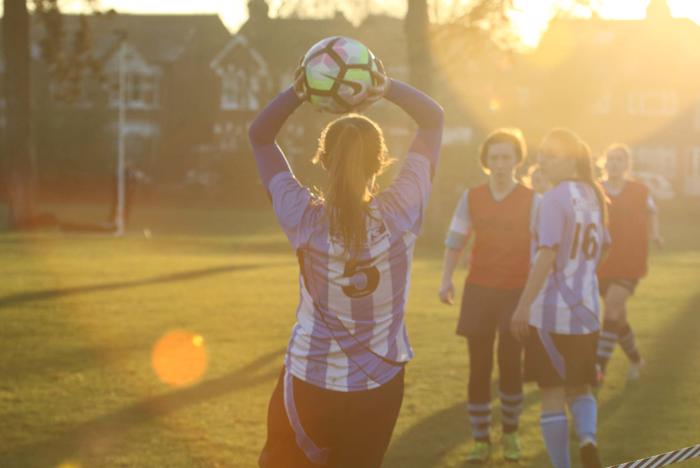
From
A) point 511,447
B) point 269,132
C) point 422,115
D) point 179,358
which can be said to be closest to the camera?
point 269,132

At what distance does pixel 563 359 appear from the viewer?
642 cm

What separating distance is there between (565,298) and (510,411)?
1.46 metres

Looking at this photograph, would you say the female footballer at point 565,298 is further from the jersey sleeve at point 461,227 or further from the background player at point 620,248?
the background player at point 620,248

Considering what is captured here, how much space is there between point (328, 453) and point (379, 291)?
2.01 ft

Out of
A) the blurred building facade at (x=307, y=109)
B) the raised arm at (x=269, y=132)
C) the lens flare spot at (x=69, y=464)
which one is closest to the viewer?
the raised arm at (x=269, y=132)

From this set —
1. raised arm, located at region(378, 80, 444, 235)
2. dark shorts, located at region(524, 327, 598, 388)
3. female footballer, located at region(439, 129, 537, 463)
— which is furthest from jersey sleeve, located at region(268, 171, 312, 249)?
female footballer, located at region(439, 129, 537, 463)

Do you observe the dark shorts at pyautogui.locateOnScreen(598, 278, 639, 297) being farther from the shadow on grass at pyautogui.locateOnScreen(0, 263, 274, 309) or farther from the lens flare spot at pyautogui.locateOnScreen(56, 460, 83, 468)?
the shadow on grass at pyautogui.locateOnScreen(0, 263, 274, 309)

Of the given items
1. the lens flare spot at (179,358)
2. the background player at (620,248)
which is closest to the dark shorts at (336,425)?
the lens flare spot at (179,358)

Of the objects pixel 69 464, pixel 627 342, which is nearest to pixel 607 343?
pixel 627 342

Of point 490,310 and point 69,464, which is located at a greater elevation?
point 490,310

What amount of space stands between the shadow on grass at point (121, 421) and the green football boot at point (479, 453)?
7.98ft

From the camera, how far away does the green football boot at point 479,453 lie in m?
7.33

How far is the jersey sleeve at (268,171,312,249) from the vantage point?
13.1 ft

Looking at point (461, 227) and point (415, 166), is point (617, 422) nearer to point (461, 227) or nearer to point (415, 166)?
point (461, 227)
